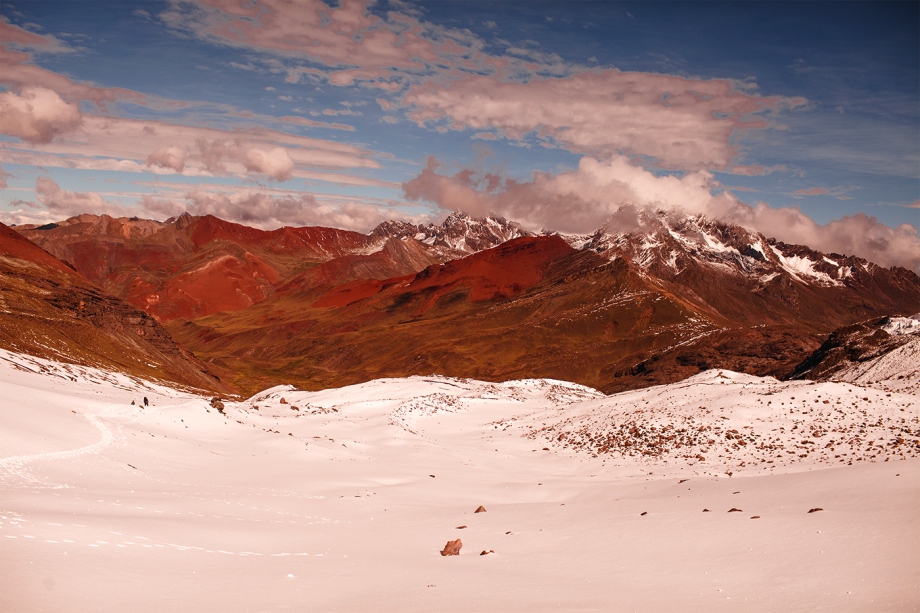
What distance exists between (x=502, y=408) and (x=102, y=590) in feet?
124

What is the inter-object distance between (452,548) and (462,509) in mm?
5520

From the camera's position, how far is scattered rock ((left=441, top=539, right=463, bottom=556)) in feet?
41.9

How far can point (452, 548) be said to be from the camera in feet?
42.2

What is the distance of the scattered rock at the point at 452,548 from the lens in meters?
12.8

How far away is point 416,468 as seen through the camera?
25.1 metres

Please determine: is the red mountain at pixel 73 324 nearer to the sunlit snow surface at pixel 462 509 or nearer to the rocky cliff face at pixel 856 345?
the sunlit snow surface at pixel 462 509

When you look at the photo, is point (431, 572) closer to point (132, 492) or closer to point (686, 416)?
point (132, 492)

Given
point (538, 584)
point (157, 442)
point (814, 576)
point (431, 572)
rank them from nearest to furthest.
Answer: point (814, 576) → point (538, 584) → point (431, 572) → point (157, 442)

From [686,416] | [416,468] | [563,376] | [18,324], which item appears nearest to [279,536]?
[416,468]

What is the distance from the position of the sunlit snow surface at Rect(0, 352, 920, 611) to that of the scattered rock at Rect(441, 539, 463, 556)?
1.09 feet

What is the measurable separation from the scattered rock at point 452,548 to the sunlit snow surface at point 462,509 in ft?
1.09

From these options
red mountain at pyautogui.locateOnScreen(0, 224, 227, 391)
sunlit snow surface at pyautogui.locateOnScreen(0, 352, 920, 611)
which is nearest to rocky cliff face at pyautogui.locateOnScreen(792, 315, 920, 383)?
sunlit snow surface at pyautogui.locateOnScreen(0, 352, 920, 611)

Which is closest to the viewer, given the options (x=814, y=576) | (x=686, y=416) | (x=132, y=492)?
(x=814, y=576)

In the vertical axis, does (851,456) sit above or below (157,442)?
above
